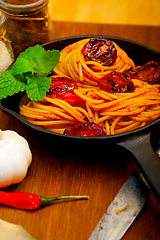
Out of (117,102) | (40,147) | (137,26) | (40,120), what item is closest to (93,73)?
(117,102)

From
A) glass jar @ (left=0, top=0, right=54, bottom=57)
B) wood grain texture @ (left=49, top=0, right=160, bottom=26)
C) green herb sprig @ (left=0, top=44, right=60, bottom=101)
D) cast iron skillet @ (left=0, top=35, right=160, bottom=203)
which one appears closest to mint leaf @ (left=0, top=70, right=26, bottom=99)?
green herb sprig @ (left=0, top=44, right=60, bottom=101)

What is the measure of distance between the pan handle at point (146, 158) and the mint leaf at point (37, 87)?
1.67ft

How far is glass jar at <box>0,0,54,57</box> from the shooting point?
173 centimetres

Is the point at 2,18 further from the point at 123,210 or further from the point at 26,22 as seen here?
the point at 123,210

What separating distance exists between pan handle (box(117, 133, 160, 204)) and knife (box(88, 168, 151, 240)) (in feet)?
0.47

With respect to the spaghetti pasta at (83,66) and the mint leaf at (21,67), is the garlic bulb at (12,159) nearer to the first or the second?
the mint leaf at (21,67)

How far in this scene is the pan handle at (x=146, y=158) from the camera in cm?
107

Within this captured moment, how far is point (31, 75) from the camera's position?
150 centimetres

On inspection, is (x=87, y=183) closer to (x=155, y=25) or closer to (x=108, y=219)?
(x=108, y=219)

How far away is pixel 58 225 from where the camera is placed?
1.15 meters

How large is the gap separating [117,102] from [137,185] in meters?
0.45

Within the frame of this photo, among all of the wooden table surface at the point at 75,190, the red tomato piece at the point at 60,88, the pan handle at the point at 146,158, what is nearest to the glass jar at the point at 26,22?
the red tomato piece at the point at 60,88

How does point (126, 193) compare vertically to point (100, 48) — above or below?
below

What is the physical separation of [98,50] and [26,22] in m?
0.57
